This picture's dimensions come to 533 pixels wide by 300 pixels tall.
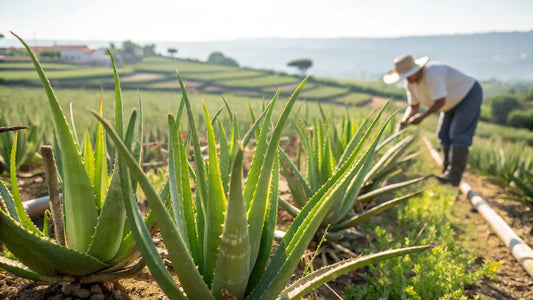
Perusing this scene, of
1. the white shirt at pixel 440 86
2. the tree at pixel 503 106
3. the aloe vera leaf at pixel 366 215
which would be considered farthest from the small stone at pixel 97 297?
the tree at pixel 503 106

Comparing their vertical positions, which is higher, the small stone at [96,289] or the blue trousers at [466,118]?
the small stone at [96,289]

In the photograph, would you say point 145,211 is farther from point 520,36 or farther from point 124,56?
point 520,36

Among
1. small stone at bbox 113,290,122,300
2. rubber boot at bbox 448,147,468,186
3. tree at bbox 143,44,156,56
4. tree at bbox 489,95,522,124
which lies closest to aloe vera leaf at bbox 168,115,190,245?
small stone at bbox 113,290,122,300

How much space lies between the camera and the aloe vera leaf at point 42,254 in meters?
0.83

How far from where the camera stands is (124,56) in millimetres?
38500

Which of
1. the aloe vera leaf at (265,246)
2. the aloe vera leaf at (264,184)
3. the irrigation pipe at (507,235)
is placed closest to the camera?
the aloe vera leaf at (264,184)

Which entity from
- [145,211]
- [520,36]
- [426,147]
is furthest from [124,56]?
[520,36]

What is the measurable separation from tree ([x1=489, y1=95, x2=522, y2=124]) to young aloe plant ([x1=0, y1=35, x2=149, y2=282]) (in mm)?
36368

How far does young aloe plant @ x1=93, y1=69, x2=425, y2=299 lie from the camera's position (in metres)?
0.81

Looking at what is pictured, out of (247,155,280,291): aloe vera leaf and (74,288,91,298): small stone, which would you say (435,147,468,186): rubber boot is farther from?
(74,288,91,298): small stone

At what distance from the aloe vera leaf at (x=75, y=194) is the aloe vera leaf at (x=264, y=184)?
484mm

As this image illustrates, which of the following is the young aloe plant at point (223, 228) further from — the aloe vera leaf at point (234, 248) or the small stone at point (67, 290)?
the small stone at point (67, 290)

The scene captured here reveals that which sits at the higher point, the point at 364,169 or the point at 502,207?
the point at 364,169

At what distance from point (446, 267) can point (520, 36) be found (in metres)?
232
